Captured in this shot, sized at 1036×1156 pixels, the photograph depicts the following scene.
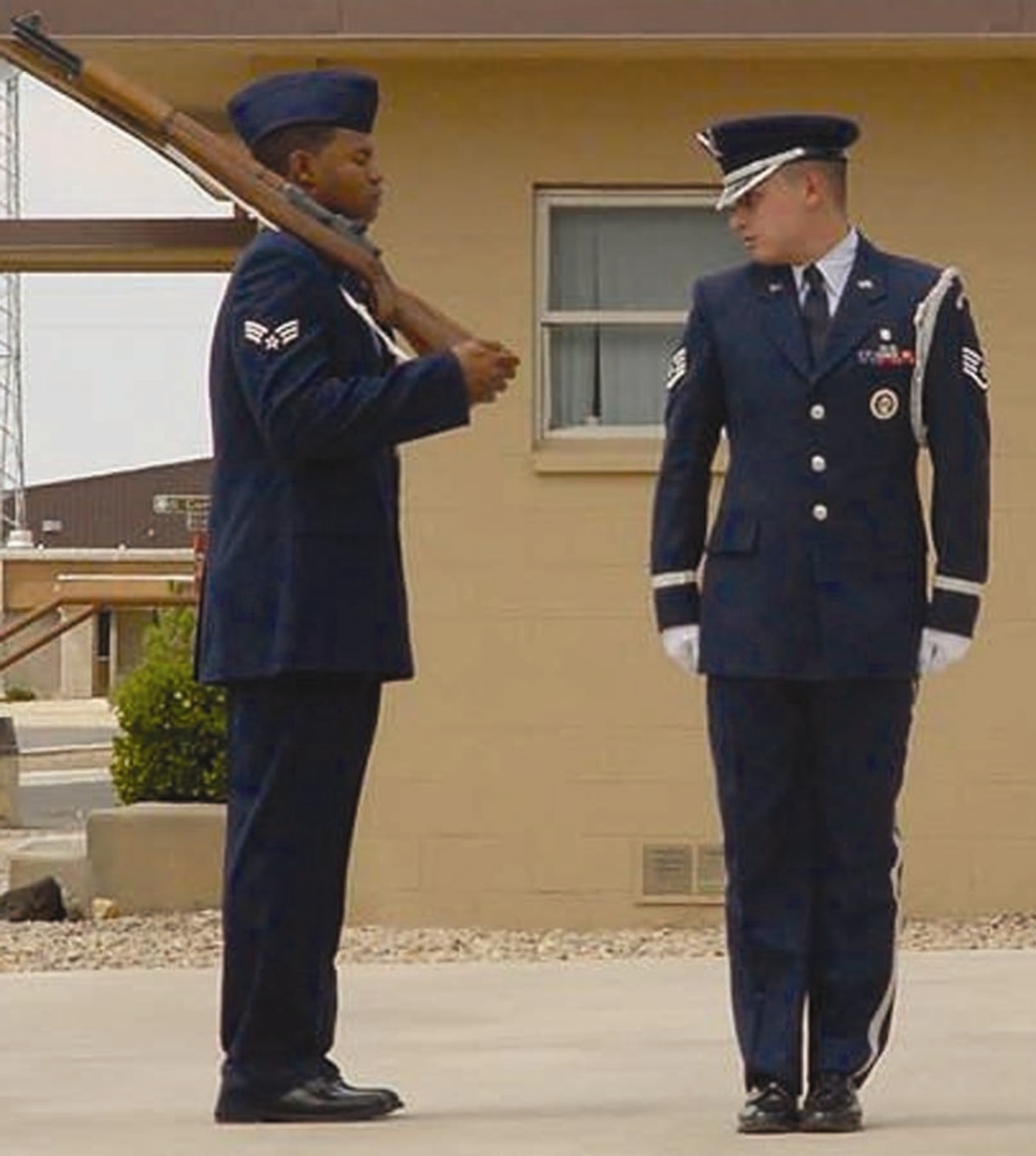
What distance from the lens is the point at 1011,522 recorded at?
12352mm

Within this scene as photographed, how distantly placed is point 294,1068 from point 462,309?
18.0ft

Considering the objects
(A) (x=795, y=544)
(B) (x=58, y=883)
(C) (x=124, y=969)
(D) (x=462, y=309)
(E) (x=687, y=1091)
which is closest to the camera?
(A) (x=795, y=544)

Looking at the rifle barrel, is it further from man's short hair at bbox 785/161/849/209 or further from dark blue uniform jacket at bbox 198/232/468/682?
man's short hair at bbox 785/161/849/209

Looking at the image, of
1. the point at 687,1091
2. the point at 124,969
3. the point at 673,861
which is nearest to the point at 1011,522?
the point at 673,861

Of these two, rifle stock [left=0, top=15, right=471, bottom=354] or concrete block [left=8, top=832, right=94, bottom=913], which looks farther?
concrete block [left=8, top=832, right=94, bottom=913]

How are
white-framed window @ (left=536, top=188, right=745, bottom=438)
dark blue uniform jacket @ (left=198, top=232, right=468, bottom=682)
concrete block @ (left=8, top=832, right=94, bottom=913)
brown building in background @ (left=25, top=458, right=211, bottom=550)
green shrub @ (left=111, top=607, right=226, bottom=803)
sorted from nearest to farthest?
1. dark blue uniform jacket @ (left=198, top=232, right=468, bottom=682)
2. white-framed window @ (left=536, top=188, right=745, bottom=438)
3. concrete block @ (left=8, top=832, right=94, bottom=913)
4. green shrub @ (left=111, top=607, right=226, bottom=803)
5. brown building in background @ (left=25, top=458, right=211, bottom=550)

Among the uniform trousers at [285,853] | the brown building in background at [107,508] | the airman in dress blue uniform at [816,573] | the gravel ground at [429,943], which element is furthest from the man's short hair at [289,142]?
the brown building in background at [107,508]

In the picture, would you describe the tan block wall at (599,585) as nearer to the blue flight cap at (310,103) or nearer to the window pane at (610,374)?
the window pane at (610,374)

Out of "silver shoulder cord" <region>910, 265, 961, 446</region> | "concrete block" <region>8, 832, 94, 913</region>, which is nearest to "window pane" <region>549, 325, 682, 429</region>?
"concrete block" <region>8, 832, 94, 913</region>

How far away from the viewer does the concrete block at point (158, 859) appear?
42.7ft

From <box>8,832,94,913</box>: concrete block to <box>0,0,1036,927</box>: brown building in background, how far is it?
1566mm

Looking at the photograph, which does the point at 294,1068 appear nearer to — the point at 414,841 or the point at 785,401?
the point at 785,401

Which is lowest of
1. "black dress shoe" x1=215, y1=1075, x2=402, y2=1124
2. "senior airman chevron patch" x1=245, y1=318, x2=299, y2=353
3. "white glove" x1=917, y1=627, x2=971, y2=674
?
"black dress shoe" x1=215, y1=1075, x2=402, y2=1124

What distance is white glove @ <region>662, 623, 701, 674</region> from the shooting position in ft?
23.2
